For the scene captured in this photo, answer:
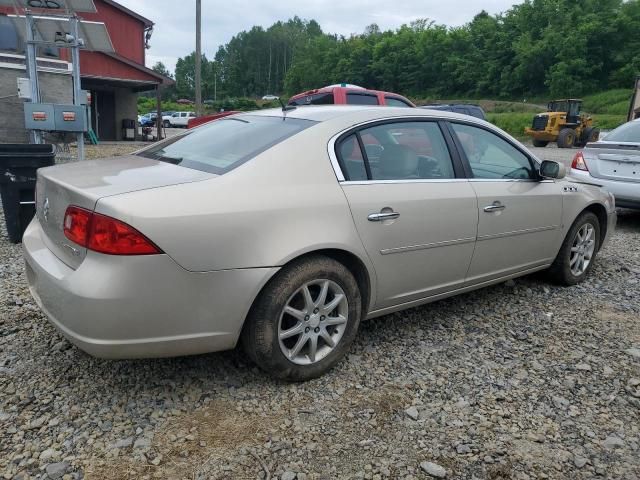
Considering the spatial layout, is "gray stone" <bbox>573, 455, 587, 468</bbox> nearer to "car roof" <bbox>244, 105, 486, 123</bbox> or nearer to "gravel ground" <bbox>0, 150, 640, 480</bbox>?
"gravel ground" <bbox>0, 150, 640, 480</bbox>

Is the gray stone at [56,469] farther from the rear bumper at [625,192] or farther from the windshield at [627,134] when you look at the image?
the windshield at [627,134]

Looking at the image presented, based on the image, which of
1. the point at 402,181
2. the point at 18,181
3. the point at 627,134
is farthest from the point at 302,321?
the point at 627,134

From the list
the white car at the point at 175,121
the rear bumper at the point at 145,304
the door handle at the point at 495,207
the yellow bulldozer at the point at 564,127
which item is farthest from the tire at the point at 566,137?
the white car at the point at 175,121

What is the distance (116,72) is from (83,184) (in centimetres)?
1982

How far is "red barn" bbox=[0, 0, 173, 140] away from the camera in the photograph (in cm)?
1945

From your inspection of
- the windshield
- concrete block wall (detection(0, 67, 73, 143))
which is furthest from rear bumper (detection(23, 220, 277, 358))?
concrete block wall (detection(0, 67, 73, 143))

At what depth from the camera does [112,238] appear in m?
2.18

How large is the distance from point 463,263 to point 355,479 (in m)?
1.74

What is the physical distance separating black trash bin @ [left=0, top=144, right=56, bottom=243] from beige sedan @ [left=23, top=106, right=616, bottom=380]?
234 centimetres

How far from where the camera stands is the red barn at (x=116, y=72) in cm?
1945

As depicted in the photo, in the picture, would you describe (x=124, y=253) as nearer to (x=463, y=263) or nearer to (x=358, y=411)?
(x=358, y=411)

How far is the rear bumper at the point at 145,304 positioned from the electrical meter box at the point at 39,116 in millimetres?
5847

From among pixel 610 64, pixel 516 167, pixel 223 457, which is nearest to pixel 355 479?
pixel 223 457

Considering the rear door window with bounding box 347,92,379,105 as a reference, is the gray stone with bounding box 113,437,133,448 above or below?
below
